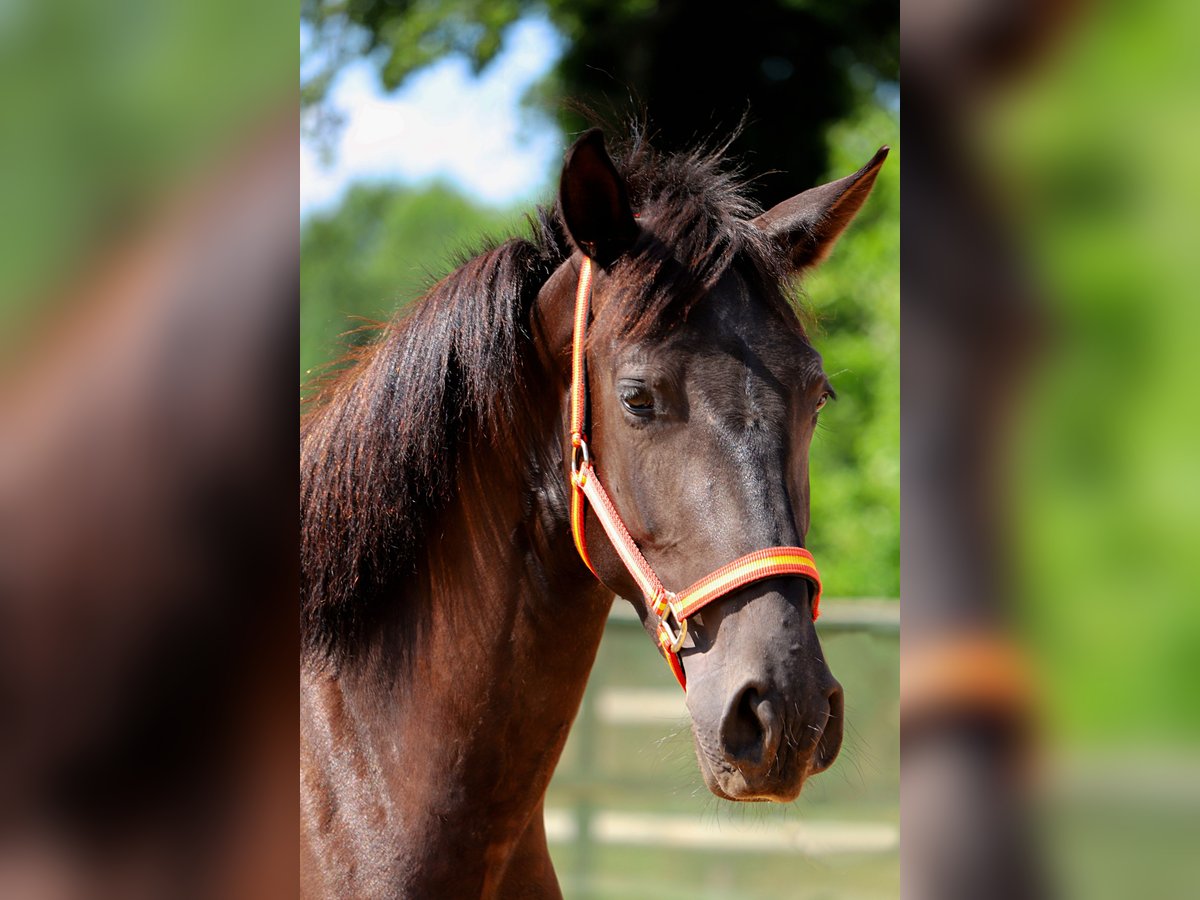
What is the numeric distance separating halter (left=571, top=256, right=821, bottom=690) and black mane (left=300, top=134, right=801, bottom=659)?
0.15 m

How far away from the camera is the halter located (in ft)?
6.06

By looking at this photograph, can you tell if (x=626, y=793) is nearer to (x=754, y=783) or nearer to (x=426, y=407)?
(x=426, y=407)

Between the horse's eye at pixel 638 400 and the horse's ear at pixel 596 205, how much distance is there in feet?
1.02

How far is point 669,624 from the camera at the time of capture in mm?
1972

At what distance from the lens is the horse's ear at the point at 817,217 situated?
7.80ft

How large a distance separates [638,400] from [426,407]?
0.46 meters

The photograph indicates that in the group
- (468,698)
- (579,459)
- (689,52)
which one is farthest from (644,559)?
(689,52)

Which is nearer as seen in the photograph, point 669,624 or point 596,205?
point 669,624

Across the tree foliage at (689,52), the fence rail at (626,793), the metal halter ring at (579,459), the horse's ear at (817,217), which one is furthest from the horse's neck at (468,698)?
the tree foliage at (689,52)
